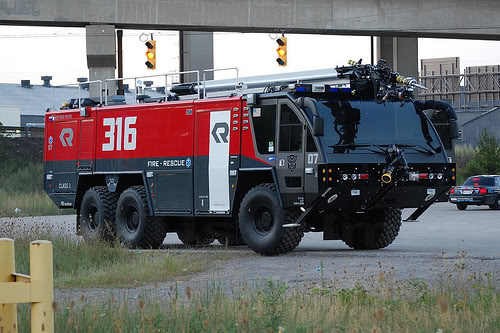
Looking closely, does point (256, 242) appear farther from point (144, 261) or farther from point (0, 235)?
point (0, 235)

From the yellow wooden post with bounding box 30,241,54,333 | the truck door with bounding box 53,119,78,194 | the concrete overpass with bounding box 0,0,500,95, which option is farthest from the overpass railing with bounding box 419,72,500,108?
the yellow wooden post with bounding box 30,241,54,333

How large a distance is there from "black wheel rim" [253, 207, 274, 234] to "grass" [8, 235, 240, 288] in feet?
2.37

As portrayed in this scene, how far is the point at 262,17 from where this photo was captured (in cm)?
4616

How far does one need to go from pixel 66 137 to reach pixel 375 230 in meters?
7.60

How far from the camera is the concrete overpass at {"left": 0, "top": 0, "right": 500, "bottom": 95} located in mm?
44750

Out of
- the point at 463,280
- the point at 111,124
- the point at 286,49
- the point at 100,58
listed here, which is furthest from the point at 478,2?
the point at 463,280

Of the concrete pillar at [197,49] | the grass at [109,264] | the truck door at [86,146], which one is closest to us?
the grass at [109,264]

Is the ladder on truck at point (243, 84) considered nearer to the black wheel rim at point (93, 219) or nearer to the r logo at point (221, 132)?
the r logo at point (221, 132)

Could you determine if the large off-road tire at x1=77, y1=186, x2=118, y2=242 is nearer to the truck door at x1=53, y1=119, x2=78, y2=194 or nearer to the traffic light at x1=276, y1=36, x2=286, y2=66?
the truck door at x1=53, y1=119, x2=78, y2=194

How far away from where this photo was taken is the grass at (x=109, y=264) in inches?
632

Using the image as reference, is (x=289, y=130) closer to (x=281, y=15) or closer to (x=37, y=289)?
(x=37, y=289)

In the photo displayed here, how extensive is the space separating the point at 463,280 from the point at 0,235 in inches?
401

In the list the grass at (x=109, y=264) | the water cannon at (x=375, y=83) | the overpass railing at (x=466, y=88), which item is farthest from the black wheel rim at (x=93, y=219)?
the overpass railing at (x=466, y=88)

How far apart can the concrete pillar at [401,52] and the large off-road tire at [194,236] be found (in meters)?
30.4
